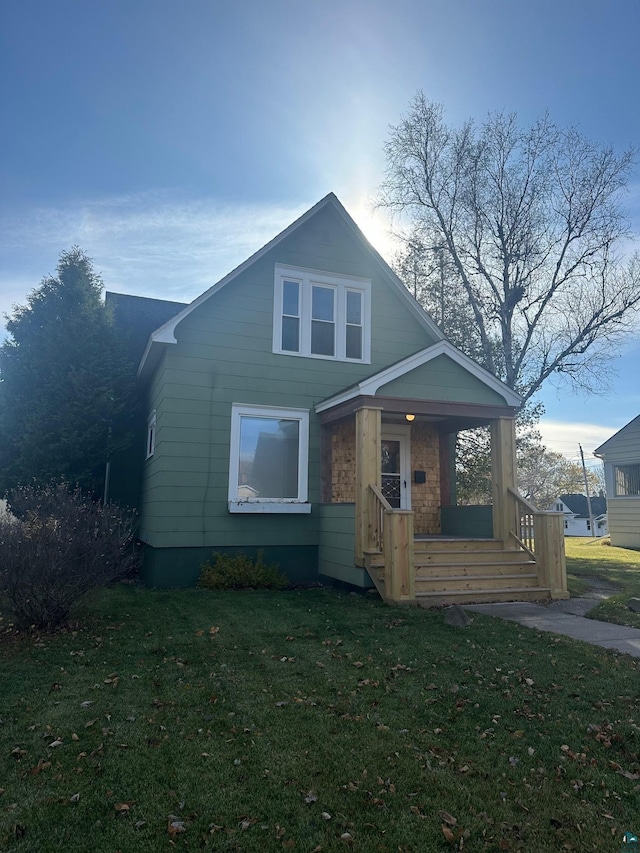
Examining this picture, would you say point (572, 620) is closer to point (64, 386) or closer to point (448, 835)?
point (448, 835)

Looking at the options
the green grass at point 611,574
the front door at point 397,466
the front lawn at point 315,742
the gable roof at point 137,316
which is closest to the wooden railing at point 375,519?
the front lawn at point 315,742

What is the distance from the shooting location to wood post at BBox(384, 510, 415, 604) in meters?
7.97

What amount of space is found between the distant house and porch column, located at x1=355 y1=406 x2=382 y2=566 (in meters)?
12.9

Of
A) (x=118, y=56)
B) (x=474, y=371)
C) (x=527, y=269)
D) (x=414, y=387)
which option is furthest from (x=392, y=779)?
(x=527, y=269)

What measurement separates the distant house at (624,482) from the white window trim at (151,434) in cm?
1471

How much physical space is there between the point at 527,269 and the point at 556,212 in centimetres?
179

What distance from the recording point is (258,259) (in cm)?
1076

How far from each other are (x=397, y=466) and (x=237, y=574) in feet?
13.2

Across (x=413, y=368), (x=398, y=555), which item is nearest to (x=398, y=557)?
(x=398, y=555)

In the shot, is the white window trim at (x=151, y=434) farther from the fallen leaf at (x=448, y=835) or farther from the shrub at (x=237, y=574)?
the fallen leaf at (x=448, y=835)

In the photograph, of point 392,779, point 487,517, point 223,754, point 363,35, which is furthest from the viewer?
point 487,517

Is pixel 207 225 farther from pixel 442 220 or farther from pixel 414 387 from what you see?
pixel 442 220

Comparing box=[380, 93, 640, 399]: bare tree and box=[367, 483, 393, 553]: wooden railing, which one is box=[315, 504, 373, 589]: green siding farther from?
box=[380, 93, 640, 399]: bare tree

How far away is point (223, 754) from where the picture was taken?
3504mm
